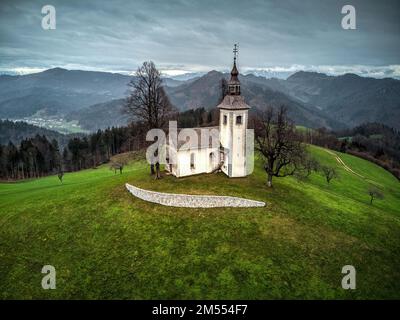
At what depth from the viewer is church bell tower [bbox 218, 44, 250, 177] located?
42.1 m

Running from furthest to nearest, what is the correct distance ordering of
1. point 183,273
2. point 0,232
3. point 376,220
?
point 376,220 < point 0,232 < point 183,273

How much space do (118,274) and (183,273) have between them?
6.56 m

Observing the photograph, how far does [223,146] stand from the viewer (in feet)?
146

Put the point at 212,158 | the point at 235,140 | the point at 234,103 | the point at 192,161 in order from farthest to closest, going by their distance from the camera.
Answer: the point at 212,158 → the point at 192,161 → the point at 235,140 → the point at 234,103

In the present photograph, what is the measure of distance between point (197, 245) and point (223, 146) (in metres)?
18.3

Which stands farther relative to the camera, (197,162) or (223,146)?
(223,146)

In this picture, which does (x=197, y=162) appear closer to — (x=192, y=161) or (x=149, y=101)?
(x=192, y=161)

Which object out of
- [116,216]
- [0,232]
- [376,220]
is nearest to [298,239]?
[376,220]

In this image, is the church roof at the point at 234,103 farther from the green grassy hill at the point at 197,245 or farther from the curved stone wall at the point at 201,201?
the curved stone wall at the point at 201,201

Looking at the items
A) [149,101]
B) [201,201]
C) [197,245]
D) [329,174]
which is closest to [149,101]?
[149,101]

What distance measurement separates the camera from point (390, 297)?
84.4 ft

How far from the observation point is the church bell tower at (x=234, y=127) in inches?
1656

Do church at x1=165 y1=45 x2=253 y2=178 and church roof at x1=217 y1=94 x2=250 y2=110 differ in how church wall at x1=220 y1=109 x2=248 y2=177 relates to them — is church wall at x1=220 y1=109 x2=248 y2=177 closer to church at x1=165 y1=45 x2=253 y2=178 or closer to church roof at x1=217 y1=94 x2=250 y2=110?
church at x1=165 y1=45 x2=253 y2=178
